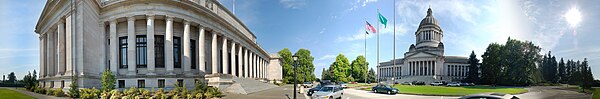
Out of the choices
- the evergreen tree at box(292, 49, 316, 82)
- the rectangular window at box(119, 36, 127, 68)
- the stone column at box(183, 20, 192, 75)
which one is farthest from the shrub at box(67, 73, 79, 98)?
the evergreen tree at box(292, 49, 316, 82)

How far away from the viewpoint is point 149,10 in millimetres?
9508

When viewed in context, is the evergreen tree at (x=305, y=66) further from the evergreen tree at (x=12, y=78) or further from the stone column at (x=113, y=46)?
the evergreen tree at (x=12, y=78)

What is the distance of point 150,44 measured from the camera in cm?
1096

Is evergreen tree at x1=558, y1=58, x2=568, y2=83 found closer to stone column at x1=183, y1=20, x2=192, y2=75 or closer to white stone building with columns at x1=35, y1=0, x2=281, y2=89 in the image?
white stone building with columns at x1=35, y1=0, x2=281, y2=89

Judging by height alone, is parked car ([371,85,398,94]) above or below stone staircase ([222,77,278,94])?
below

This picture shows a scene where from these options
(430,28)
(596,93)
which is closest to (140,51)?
(430,28)

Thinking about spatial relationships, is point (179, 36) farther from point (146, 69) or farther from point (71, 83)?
point (71, 83)

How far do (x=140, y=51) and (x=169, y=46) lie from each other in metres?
1.41

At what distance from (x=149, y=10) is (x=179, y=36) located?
3.19m

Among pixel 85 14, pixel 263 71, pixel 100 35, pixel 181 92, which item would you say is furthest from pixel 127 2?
pixel 263 71

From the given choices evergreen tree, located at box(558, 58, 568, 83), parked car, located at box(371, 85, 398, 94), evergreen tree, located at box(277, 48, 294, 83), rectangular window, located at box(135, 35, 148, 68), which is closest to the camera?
evergreen tree, located at box(558, 58, 568, 83)

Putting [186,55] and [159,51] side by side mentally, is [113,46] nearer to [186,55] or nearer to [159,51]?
[159,51]

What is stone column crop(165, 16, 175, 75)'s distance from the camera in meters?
10.8

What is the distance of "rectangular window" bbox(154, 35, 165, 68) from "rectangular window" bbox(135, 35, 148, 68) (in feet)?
1.49
